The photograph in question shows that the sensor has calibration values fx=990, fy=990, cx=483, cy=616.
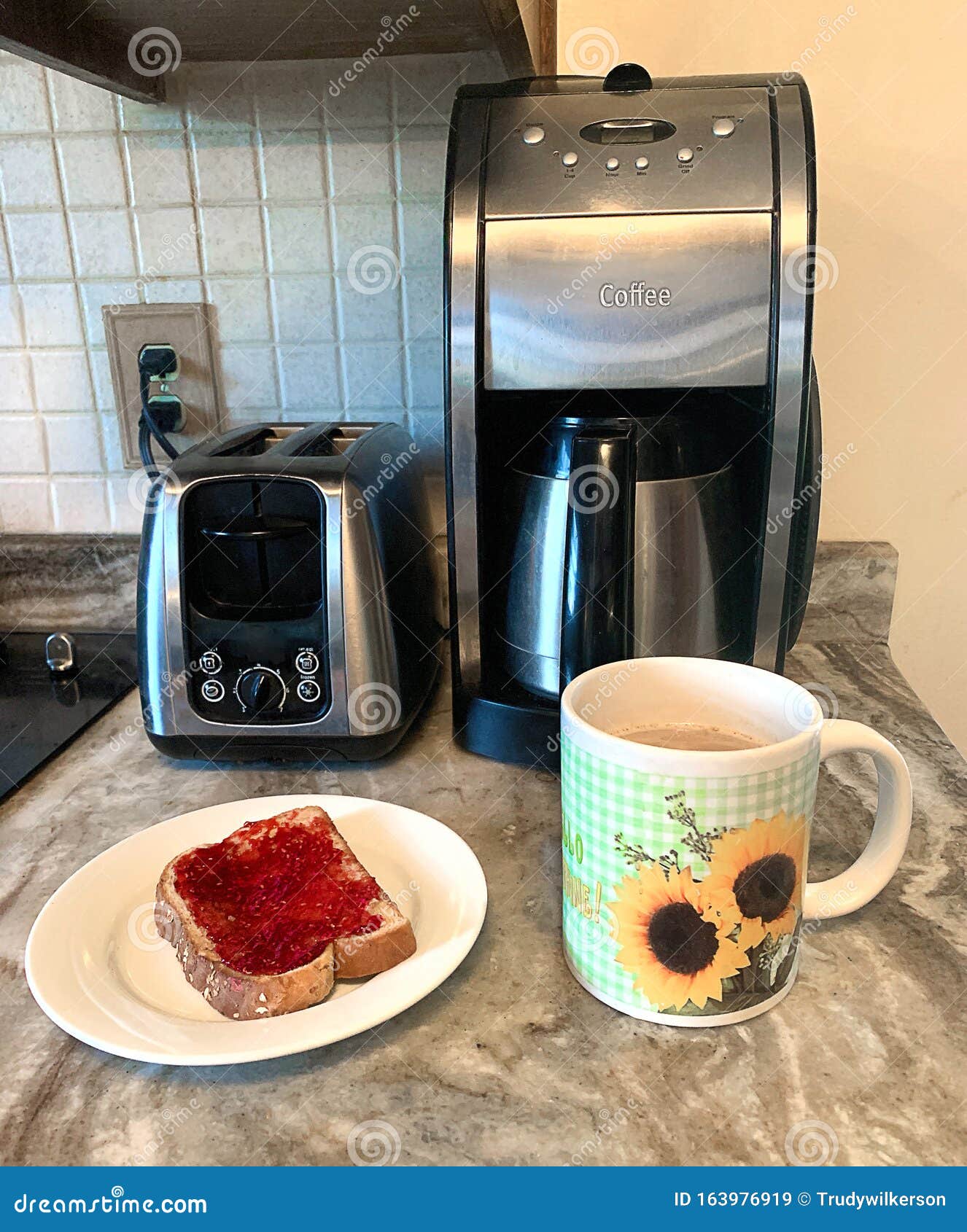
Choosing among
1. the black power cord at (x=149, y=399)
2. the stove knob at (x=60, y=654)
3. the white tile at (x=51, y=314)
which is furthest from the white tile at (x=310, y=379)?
A: the stove knob at (x=60, y=654)

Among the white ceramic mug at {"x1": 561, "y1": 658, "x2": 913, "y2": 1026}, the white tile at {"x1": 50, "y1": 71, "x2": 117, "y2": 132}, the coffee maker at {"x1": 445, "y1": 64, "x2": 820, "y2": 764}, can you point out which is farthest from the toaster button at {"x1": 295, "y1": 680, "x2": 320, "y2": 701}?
the white tile at {"x1": 50, "y1": 71, "x2": 117, "y2": 132}

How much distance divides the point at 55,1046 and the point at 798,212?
2.06 ft

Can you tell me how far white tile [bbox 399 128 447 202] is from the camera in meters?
0.92

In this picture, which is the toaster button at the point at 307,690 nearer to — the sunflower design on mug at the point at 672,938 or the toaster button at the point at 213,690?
the toaster button at the point at 213,690

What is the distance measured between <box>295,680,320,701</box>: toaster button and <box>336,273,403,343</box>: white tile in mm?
408

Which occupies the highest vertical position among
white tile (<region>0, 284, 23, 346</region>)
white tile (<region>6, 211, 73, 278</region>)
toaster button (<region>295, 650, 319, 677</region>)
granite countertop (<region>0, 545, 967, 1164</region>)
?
white tile (<region>6, 211, 73, 278</region>)

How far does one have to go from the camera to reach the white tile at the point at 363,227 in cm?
94

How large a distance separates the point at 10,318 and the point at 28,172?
14cm

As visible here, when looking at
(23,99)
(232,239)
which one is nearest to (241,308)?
(232,239)

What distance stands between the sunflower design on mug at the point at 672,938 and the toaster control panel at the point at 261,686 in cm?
32

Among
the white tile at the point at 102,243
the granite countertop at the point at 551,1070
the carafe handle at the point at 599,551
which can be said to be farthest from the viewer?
the white tile at the point at 102,243

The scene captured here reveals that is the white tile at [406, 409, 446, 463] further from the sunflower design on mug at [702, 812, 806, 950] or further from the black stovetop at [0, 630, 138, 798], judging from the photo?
the sunflower design on mug at [702, 812, 806, 950]
